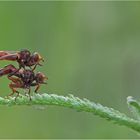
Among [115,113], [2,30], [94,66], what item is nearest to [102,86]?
[94,66]

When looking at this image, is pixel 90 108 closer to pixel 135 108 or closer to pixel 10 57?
pixel 135 108

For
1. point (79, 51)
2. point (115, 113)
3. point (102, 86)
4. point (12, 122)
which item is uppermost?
point (79, 51)

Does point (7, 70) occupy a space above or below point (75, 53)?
below

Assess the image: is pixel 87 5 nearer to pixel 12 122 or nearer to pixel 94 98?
pixel 94 98

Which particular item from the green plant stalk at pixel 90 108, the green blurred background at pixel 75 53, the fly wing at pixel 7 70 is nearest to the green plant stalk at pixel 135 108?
the green plant stalk at pixel 90 108

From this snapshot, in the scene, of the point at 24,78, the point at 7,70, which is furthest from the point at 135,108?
the point at 7,70

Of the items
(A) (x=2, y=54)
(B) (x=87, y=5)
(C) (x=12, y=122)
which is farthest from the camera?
(B) (x=87, y=5)

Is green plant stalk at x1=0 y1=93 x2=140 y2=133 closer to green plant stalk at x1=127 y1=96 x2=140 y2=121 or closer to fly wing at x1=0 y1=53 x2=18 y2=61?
green plant stalk at x1=127 y1=96 x2=140 y2=121

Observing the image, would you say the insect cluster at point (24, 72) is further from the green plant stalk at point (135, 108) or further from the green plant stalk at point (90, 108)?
the green plant stalk at point (135, 108)

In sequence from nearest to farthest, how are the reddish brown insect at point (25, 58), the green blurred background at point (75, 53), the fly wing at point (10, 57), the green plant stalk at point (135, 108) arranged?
the green plant stalk at point (135, 108) < the fly wing at point (10, 57) < the reddish brown insect at point (25, 58) < the green blurred background at point (75, 53)
